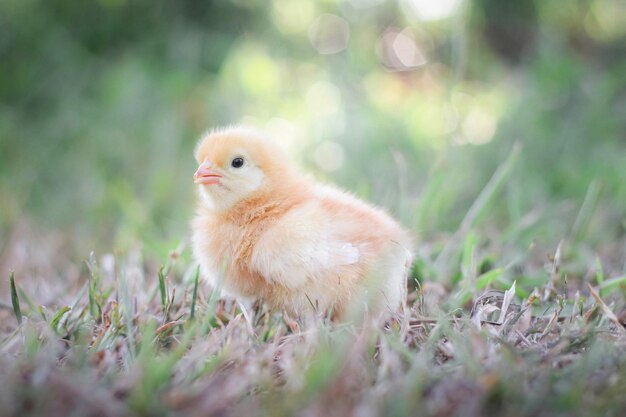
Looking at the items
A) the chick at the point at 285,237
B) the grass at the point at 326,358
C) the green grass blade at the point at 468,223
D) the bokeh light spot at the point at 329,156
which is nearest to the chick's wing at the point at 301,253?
the chick at the point at 285,237

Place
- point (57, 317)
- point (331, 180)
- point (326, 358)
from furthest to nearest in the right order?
point (331, 180) < point (57, 317) < point (326, 358)

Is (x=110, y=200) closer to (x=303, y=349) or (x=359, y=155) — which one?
(x=359, y=155)

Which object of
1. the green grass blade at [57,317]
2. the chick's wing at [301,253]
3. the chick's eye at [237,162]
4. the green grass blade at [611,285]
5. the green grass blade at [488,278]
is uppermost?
the chick's eye at [237,162]

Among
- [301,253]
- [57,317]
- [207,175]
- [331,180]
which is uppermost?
[207,175]

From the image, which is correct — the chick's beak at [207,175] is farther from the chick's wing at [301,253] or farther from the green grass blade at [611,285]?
the green grass blade at [611,285]

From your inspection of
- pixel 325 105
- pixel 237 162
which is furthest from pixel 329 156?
pixel 237 162

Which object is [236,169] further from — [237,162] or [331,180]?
[331,180]
